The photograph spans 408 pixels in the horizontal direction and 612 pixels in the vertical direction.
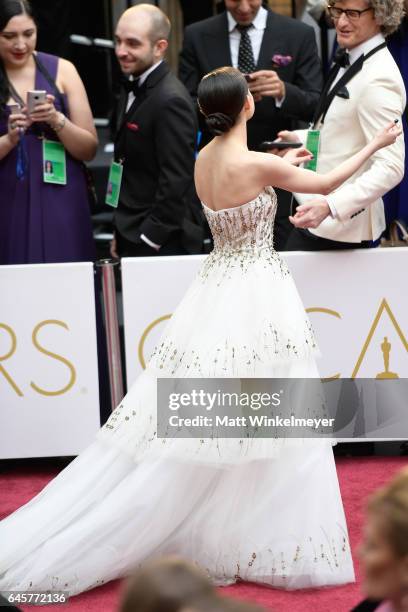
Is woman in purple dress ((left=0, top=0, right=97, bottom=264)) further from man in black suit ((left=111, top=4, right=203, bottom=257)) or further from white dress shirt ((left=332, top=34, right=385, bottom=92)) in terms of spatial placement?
white dress shirt ((left=332, top=34, right=385, bottom=92))

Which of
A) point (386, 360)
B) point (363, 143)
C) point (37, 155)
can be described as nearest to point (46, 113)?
point (37, 155)

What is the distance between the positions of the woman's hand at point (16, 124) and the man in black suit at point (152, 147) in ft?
1.55

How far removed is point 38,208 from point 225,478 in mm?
2107

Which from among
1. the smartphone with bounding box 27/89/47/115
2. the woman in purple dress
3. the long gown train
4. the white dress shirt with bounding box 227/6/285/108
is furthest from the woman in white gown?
the white dress shirt with bounding box 227/6/285/108

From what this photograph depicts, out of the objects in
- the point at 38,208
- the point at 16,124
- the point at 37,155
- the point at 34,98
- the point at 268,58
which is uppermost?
the point at 268,58

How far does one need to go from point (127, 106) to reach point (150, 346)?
50.8 inches

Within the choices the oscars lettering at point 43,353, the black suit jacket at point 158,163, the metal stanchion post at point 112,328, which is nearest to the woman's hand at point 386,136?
the black suit jacket at point 158,163

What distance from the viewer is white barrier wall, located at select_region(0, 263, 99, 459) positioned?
5020 mm

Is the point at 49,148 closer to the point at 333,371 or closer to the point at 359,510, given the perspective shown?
the point at 333,371

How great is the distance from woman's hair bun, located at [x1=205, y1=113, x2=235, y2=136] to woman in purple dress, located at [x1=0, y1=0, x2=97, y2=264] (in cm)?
160

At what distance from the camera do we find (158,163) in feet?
17.5

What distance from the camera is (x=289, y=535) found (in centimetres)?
386

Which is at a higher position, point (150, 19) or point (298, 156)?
point (150, 19)

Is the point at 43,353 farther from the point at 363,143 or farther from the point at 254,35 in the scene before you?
the point at 254,35
